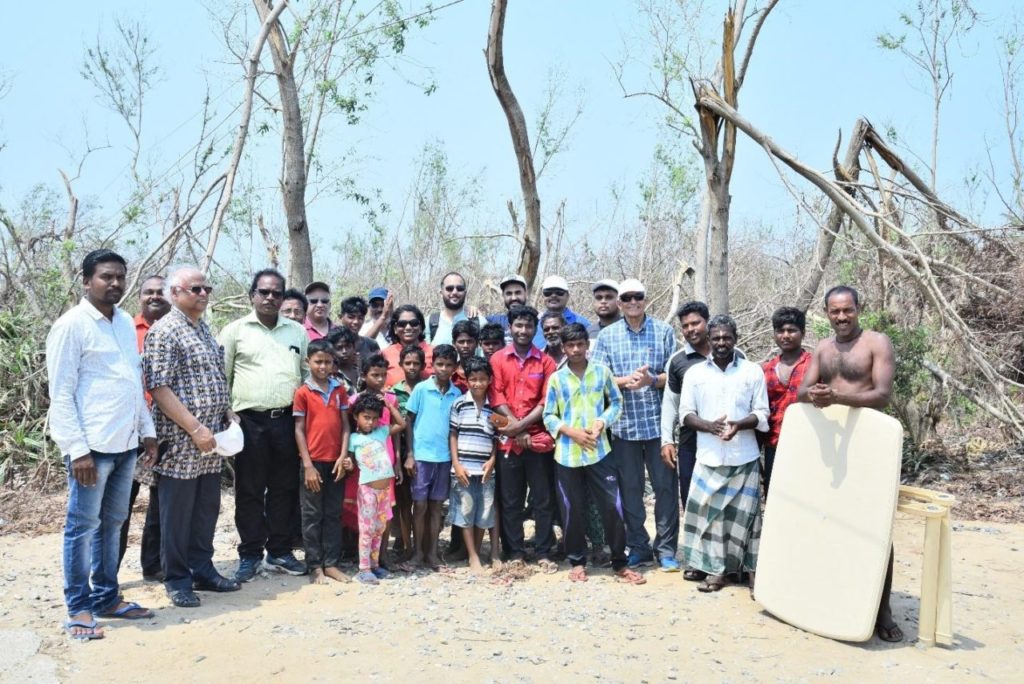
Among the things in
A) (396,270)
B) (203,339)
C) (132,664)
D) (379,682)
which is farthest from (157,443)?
(396,270)

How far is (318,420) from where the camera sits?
17.1 feet

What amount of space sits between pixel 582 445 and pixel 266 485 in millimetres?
2022

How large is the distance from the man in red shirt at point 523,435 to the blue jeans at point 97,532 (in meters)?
2.20

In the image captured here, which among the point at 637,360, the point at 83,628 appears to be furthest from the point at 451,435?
the point at 83,628

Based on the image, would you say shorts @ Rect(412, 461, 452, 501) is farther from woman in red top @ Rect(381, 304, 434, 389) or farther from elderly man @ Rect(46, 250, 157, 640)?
elderly man @ Rect(46, 250, 157, 640)

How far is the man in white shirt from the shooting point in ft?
16.7

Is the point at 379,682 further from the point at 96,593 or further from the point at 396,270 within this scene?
the point at 396,270

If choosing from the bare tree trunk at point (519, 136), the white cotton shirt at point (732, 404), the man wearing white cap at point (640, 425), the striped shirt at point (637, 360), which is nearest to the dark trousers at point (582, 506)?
the man wearing white cap at point (640, 425)

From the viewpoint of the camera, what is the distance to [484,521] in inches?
217

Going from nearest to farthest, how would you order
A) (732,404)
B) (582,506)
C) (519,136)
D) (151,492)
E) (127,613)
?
(127,613) → (732,404) → (151,492) → (582,506) → (519,136)

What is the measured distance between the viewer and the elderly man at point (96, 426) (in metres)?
4.19

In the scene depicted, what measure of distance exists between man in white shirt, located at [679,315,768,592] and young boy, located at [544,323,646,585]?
0.48 m

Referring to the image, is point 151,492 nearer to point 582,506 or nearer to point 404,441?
point 404,441

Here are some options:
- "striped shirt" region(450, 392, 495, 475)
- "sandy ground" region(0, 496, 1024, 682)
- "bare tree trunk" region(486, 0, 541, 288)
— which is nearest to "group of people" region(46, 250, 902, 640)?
"striped shirt" region(450, 392, 495, 475)
